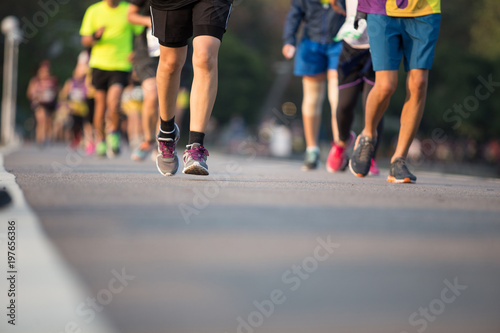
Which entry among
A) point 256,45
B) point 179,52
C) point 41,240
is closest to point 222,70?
point 256,45

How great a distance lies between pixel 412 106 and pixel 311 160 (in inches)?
112

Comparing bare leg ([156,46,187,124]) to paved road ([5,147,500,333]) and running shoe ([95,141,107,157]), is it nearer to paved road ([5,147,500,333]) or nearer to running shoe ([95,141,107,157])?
paved road ([5,147,500,333])

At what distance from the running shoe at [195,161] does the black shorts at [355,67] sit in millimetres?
2573

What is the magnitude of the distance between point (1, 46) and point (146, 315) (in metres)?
44.9

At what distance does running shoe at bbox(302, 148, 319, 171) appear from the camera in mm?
8812

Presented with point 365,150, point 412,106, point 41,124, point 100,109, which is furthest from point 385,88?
point 41,124

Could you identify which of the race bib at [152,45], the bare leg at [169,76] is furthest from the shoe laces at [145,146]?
the bare leg at [169,76]

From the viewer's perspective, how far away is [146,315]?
1943mm

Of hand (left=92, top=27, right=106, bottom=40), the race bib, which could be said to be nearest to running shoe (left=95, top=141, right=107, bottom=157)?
hand (left=92, top=27, right=106, bottom=40)

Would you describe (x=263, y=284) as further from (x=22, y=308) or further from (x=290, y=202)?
(x=290, y=202)

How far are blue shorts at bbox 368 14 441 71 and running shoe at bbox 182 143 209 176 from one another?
161 centimetres

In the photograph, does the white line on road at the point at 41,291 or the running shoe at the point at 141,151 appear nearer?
the white line on road at the point at 41,291

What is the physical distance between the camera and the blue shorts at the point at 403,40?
19.5 feet

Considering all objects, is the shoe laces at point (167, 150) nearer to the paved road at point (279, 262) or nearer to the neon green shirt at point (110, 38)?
the paved road at point (279, 262)
